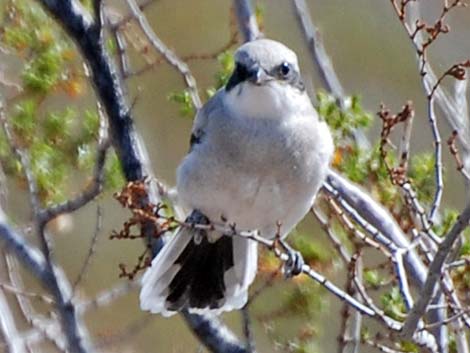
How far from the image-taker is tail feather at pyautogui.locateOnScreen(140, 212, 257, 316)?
197 inches

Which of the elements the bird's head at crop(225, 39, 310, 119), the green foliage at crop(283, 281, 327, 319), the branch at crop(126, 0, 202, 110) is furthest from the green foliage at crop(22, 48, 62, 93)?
the green foliage at crop(283, 281, 327, 319)

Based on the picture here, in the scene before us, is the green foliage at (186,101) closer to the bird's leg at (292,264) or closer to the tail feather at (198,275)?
the tail feather at (198,275)

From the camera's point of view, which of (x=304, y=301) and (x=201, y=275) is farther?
(x=304, y=301)

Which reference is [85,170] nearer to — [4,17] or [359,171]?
[4,17]

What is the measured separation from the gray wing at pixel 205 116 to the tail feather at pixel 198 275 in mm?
353

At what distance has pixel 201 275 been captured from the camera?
16.8ft

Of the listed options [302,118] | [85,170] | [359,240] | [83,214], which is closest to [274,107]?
[302,118]

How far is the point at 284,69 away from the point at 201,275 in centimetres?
81

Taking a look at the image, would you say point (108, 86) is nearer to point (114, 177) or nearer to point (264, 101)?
point (264, 101)

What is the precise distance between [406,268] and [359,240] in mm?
163

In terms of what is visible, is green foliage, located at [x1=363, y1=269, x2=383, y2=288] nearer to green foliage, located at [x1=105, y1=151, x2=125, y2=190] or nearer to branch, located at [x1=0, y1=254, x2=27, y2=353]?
green foliage, located at [x1=105, y1=151, x2=125, y2=190]

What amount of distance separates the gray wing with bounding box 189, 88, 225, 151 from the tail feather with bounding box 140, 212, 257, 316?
35cm

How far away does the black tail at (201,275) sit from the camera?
5043mm

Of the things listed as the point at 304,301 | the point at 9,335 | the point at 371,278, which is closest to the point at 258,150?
the point at 371,278
